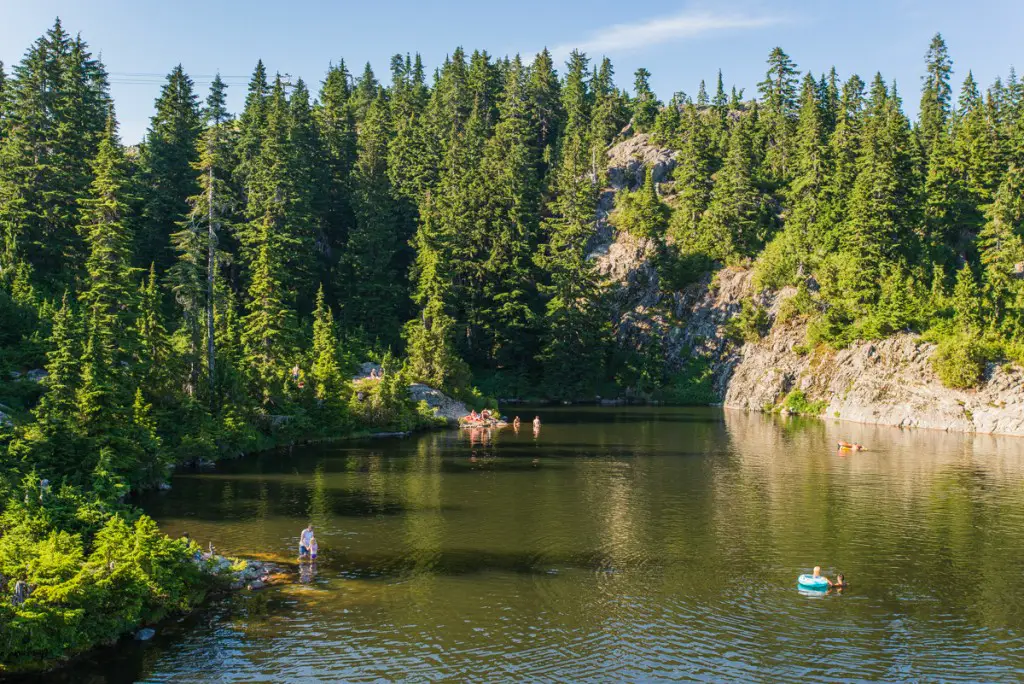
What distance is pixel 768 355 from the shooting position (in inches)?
4220

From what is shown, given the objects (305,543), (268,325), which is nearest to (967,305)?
(268,325)

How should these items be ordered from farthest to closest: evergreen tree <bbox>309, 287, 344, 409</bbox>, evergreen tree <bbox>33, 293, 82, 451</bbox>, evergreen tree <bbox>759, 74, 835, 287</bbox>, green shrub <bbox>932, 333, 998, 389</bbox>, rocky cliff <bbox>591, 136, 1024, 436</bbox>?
1. evergreen tree <bbox>759, 74, 835, 287</bbox>
2. rocky cliff <bbox>591, 136, 1024, 436</bbox>
3. green shrub <bbox>932, 333, 998, 389</bbox>
4. evergreen tree <bbox>309, 287, 344, 409</bbox>
5. evergreen tree <bbox>33, 293, 82, 451</bbox>

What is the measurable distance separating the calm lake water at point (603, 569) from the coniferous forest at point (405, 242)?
5.48 m

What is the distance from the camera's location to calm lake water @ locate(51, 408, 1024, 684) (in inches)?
912

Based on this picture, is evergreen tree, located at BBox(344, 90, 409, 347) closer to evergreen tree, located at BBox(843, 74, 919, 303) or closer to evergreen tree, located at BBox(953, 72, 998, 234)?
evergreen tree, located at BBox(843, 74, 919, 303)

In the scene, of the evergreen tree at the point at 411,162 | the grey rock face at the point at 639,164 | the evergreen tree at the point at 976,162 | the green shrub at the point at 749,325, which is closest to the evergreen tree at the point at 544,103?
the grey rock face at the point at 639,164

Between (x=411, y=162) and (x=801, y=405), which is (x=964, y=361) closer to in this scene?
(x=801, y=405)

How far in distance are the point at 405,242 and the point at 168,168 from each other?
3650 centimetres

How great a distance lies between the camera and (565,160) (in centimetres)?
13450

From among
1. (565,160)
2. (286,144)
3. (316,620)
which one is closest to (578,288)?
(565,160)

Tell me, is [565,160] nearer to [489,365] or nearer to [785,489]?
[489,365]

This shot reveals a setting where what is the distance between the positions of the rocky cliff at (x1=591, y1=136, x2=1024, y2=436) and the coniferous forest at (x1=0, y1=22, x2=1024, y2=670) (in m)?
2.52

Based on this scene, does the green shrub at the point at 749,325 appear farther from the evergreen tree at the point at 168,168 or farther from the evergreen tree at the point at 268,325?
the evergreen tree at the point at 168,168

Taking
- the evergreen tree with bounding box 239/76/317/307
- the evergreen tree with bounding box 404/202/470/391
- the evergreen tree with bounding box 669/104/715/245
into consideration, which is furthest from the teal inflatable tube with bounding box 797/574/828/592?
the evergreen tree with bounding box 669/104/715/245
